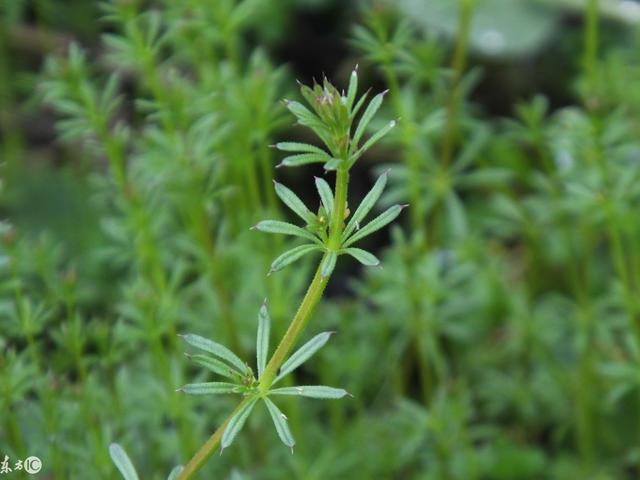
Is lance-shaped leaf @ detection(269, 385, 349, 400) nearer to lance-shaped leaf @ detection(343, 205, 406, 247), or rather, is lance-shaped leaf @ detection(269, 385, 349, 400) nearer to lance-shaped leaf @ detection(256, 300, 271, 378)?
lance-shaped leaf @ detection(256, 300, 271, 378)

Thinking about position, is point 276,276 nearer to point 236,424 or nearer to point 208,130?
point 208,130

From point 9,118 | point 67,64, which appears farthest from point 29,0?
point 67,64

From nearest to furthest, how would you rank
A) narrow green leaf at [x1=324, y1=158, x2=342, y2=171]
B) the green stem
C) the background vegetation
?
narrow green leaf at [x1=324, y1=158, x2=342, y2=171], the background vegetation, the green stem

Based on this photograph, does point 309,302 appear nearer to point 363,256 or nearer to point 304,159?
point 363,256

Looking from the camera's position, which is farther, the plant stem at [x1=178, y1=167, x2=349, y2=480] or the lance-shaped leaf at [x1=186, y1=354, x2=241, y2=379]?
the lance-shaped leaf at [x1=186, y1=354, x2=241, y2=379]

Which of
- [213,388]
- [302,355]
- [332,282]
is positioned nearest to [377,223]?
[302,355]

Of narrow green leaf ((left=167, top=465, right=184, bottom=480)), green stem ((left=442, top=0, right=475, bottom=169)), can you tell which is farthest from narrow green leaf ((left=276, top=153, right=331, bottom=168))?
green stem ((left=442, top=0, right=475, bottom=169))

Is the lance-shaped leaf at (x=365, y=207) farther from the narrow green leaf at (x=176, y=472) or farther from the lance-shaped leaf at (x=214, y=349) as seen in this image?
the narrow green leaf at (x=176, y=472)
